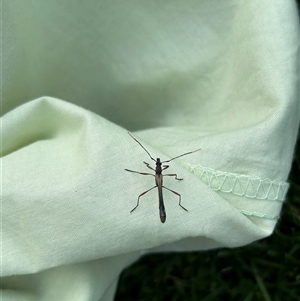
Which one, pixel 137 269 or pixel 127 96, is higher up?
pixel 127 96

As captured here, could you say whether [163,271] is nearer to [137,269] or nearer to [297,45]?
[137,269]

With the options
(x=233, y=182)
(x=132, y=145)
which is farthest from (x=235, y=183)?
(x=132, y=145)

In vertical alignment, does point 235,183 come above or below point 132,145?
below

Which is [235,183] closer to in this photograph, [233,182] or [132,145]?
[233,182]

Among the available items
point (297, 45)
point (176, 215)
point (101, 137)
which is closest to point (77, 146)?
point (101, 137)

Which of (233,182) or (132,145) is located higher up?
(132,145)

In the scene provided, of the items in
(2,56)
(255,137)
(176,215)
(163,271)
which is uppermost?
(2,56)

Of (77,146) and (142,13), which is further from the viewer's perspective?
(142,13)

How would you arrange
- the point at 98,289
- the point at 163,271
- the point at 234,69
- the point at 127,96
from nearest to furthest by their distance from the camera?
1. the point at 98,289
2. the point at 234,69
3. the point at 127,96
4. the point at 163,271
